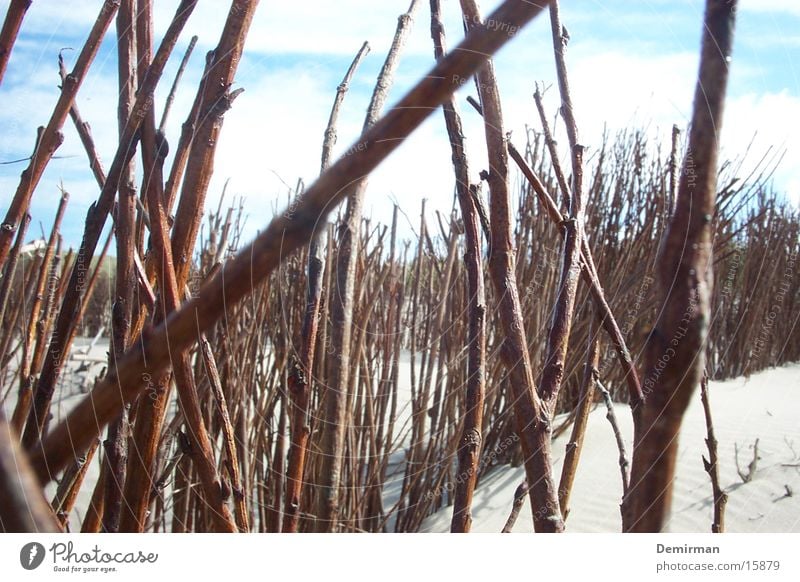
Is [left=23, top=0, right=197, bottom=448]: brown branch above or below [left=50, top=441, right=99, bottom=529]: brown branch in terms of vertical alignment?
above

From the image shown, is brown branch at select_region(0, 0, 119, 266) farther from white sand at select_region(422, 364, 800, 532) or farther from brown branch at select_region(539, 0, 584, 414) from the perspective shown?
white sand at select_region(422, 364, 800, 532)

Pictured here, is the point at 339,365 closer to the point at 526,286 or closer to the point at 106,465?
the point at 106,465

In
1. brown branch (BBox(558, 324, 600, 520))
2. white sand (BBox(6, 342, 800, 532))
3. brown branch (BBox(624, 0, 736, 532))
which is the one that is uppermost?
brown branch (BBox(624, 0, 736, 532))

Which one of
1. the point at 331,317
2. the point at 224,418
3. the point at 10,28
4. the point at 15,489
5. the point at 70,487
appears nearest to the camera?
the point at 15,489

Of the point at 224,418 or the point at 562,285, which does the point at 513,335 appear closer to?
the point at 562,285

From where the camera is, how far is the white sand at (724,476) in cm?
135

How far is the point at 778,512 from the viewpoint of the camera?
4.24ft

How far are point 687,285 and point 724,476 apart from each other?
5.03 ft

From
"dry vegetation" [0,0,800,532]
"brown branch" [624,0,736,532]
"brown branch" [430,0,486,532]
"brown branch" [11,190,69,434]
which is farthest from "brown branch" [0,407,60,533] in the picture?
"brown branch" [11,190,69,434]

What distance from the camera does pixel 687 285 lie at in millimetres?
229

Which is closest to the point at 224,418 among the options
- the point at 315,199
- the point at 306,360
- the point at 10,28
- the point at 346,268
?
the point at 306,360

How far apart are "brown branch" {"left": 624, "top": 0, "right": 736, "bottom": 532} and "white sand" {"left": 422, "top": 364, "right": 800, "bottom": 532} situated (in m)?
1.06

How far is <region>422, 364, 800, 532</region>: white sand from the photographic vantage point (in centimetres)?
135
